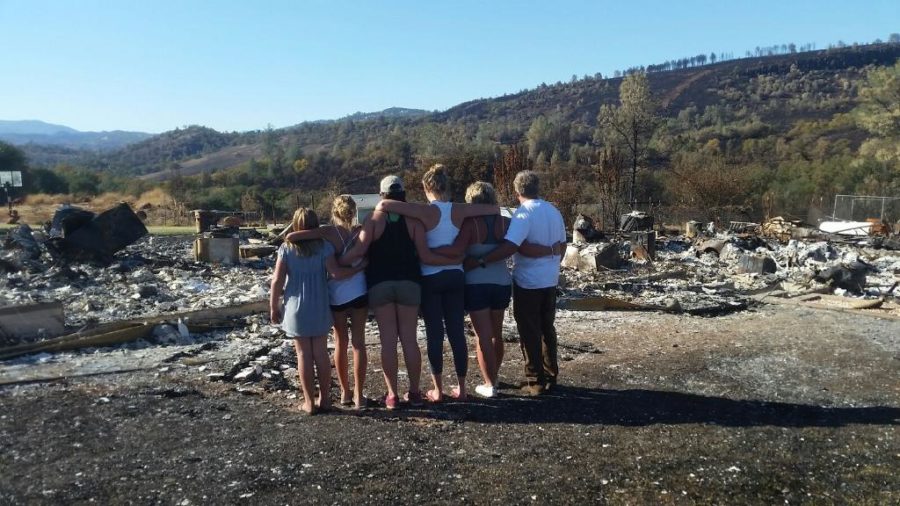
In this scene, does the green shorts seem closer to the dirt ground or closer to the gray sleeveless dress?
the gray sleeveless dress

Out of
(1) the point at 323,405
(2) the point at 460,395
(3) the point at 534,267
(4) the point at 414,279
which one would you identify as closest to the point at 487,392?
(2) the point at 460,395

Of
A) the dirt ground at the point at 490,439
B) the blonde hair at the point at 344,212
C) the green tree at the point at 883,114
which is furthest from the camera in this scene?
the green tree at the point at 883,114

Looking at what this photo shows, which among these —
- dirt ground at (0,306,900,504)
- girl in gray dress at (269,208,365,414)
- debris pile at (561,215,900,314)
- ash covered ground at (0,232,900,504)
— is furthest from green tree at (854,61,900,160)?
girl in gray dress at (269,208,365,414)

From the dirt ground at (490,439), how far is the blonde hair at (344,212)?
1358mm

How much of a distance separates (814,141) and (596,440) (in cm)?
6829

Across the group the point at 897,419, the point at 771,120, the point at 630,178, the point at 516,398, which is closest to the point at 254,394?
the point at 516,398

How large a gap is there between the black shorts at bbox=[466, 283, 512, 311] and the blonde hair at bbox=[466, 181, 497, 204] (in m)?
0.62

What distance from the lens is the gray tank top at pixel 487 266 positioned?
5312mm

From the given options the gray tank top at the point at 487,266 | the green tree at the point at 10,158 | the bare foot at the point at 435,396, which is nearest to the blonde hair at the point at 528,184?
the gray tank top at the point at 487,266

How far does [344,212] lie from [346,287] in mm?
544

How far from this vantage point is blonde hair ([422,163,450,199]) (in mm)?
5238

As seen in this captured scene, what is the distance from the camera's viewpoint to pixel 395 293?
5.07 meters

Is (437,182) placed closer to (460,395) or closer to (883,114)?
(460,395)

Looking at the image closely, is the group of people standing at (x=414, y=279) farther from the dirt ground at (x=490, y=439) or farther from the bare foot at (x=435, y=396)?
the dirt ground at (x=490, y=439)
